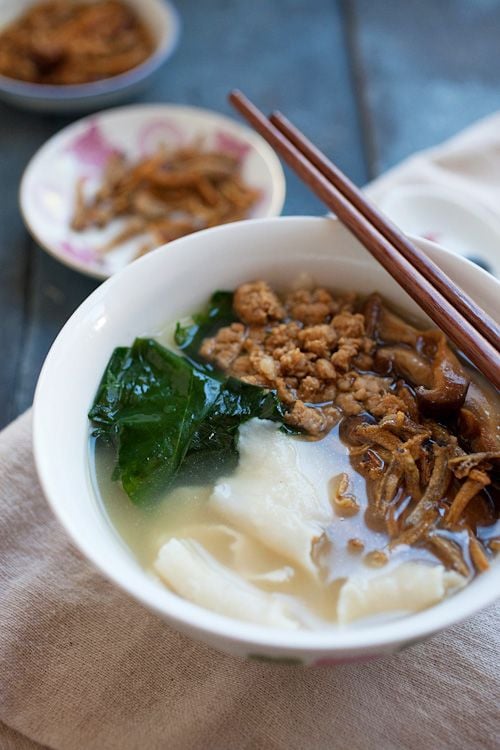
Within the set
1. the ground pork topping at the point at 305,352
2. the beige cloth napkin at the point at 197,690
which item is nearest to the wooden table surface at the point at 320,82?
the ground pork topping at the point at 305,352

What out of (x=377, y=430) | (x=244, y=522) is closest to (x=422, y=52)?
(x=377, y=430)

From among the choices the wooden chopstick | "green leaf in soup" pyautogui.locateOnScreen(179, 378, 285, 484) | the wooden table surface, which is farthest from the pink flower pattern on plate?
"green leaf in soup" pyautogui.locateOnScreen(179, 378, 285, 484)

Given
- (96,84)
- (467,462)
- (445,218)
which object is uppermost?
(467,462)

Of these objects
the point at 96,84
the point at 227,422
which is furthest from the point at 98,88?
the point at 227,422

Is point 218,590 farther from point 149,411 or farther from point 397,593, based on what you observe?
point 149,411

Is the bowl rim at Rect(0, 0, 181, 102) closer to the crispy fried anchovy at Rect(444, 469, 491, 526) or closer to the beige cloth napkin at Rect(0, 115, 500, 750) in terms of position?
the beige cloth napkin at Rect(0, 115, 500, 750)

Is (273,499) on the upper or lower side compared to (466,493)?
lower

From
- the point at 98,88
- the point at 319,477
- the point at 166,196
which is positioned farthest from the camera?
the point at 98,88
